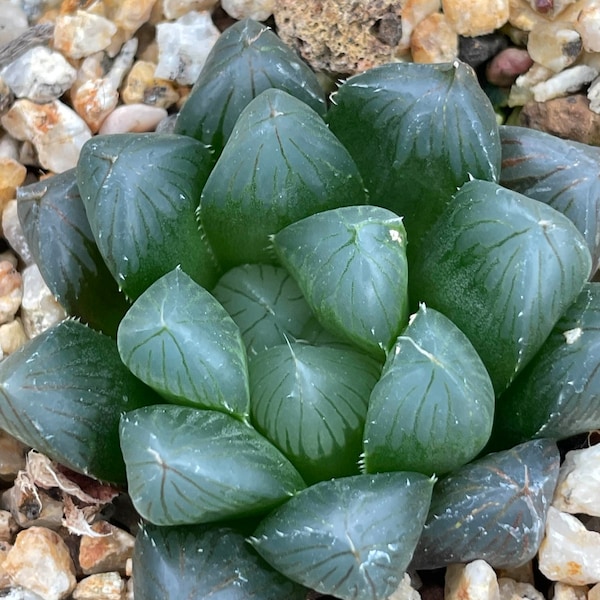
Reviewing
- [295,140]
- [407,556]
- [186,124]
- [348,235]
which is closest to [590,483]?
[407,556]

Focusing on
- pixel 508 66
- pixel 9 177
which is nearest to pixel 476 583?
pixel 508 66

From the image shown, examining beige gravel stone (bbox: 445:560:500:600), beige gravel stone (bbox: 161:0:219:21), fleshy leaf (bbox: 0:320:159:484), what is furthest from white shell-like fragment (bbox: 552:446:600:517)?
beige gravel stone (bbox: 161:0:219:21)

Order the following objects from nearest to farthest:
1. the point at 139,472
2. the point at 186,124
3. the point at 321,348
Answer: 1. the point at 139,472
2. the point at 321,348
3. the point at 186,124

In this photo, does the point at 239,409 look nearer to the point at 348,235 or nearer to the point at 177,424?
the point at 177,424

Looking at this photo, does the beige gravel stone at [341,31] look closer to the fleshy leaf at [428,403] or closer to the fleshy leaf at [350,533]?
the fleshy leaf at [428,403]

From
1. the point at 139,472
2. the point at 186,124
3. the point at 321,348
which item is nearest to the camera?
the point at 139,472

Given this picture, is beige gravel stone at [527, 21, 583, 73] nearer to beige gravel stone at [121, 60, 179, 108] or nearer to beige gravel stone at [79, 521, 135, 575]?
beige gravel stone at [121, 60, 179, 108]

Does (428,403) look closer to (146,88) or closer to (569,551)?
(569,551)
